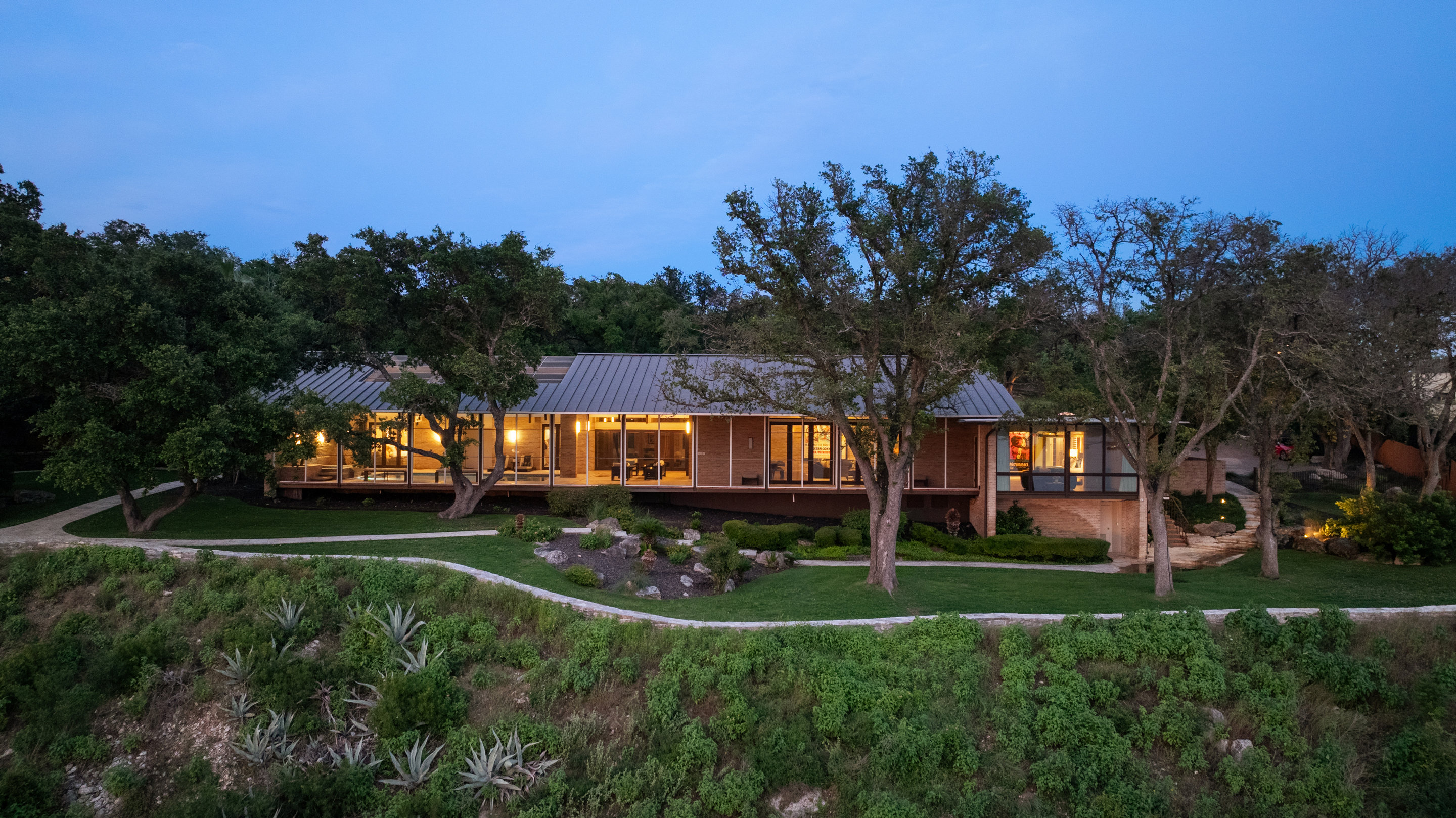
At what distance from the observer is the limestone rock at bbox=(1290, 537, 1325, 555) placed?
17655mm

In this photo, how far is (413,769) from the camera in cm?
905

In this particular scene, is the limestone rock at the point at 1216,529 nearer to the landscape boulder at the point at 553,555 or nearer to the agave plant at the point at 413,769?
the landscape boulder at the point at 553,555

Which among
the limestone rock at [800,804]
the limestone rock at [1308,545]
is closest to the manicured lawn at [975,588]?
the limestone rock at [1308,545]

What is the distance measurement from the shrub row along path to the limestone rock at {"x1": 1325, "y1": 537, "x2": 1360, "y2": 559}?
0.62 meters

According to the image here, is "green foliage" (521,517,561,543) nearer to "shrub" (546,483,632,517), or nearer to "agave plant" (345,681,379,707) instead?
"shrub" (546,483,632,517)

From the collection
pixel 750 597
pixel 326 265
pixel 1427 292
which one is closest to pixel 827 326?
pixel 750 597

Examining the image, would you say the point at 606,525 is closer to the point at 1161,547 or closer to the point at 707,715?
the point at 707,715

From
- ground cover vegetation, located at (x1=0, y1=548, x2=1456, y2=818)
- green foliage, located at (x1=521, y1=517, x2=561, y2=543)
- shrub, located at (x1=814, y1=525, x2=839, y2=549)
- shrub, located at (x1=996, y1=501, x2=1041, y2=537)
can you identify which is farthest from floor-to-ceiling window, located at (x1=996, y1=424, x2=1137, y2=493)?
green foliage, located at (x1=521, y1=517, x2=561, y2=543)

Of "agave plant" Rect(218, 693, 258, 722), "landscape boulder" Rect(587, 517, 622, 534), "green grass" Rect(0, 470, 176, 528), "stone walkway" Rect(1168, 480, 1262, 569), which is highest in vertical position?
"green grass" Rect(0, 470, 176, 528)

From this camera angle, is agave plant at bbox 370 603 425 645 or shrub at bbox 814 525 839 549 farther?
shrub at bbox 814 525 839 549

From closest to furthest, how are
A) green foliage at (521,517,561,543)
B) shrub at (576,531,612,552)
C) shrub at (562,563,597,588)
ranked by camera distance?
shrub at (562,563,597,588) → shrub at (576,531,612,552) → green foliage at (521,517,561,543)

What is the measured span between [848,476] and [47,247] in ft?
61.7

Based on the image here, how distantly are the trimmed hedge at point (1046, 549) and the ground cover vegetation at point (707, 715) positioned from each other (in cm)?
809

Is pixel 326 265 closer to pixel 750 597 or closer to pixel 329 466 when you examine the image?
pixel 329 466
